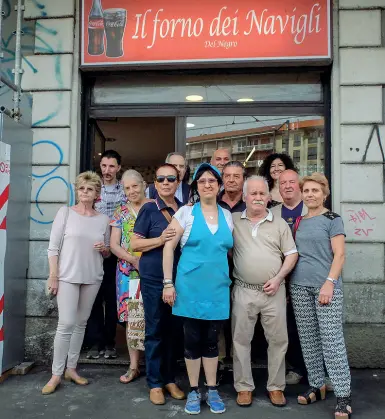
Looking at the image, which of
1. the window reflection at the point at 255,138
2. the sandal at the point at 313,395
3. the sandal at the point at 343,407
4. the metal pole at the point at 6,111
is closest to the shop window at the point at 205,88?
the window reflection at the point at 255,138

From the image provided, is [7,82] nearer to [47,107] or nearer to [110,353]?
[47,107]

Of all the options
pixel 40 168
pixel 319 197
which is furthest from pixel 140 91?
pixel 319 197

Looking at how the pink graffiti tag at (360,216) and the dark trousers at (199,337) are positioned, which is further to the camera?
the pink graffiti tag at (360,216)

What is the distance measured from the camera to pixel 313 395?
3.89m

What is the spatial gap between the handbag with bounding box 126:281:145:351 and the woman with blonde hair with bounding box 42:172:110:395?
42cm

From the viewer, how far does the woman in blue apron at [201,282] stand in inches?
144

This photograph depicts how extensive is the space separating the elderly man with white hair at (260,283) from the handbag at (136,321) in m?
0.93

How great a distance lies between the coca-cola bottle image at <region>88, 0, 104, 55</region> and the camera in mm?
5430

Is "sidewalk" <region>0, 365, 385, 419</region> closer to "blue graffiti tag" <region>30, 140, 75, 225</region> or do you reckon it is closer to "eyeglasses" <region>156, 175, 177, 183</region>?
"blue graffiti tag" <region>30, 140, 75, 225</region>

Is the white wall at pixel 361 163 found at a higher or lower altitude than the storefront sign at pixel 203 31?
lower

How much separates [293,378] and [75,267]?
241 cm

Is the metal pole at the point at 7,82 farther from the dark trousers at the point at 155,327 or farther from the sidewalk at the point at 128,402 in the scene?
the sidewalk at the point at 128,402

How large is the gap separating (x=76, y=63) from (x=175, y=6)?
1.40 m

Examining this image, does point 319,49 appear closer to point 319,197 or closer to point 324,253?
point 319,197
